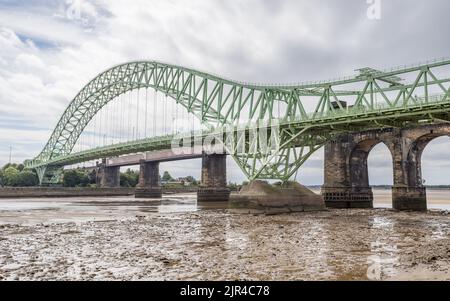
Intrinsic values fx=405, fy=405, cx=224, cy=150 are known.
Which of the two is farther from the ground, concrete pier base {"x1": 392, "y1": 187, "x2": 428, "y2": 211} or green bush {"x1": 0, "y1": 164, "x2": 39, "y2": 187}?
green bush {"x1": 0, "y1": 164, "x2": 39, "y2": 187}

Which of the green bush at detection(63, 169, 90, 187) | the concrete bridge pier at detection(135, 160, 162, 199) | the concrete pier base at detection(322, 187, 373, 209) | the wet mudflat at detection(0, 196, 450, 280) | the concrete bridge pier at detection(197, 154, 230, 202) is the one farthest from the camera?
the green bush at detection(63, 169, 90, 187)

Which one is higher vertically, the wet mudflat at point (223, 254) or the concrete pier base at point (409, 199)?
the concrete pier base at point (409, 199)

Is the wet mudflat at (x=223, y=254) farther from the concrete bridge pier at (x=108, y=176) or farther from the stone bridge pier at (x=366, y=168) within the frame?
the concrete bridge pier at (x=108, y=176)

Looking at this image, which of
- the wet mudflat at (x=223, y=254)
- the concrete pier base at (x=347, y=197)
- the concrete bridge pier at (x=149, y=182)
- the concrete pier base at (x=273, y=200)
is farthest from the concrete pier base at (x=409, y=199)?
the concrete bridge pier at (x=149, y=182)

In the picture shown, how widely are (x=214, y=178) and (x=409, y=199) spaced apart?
3413cm

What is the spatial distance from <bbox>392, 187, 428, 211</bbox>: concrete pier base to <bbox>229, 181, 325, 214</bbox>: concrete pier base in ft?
30.4

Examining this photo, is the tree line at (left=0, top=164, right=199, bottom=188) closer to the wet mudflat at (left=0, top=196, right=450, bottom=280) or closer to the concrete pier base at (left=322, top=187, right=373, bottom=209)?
the concrete pier base at (left=322, top=187, right=373, bottom=209)

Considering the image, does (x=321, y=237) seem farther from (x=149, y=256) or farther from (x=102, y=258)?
(x=102, y=258)

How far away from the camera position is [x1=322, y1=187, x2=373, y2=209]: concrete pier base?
4756cm

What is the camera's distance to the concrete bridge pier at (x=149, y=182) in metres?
88.2

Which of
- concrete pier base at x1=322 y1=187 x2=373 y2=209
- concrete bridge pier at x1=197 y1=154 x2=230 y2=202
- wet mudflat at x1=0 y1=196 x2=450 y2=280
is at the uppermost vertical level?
concrete bridge pier at x1=197 y1=154 x2=230 y2=202

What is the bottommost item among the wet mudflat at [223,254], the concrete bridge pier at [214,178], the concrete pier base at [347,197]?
the wet mudflat at [223,254]

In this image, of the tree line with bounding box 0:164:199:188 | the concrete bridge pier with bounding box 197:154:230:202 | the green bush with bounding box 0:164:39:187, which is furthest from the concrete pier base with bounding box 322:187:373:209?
the green bush with bounding box 0:164:39:187
